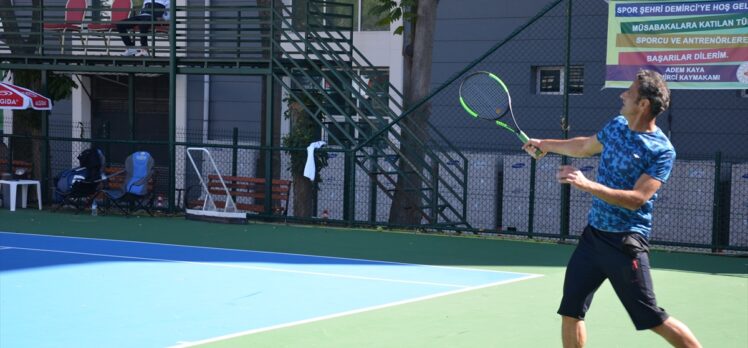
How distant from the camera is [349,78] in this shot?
1923 centimetres

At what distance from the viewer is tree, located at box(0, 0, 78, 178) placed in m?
20.8

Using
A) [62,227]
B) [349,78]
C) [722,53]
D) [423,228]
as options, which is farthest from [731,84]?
[62,227]

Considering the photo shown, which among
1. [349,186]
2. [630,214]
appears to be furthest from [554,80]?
[630,214]

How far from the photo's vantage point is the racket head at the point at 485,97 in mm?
8672

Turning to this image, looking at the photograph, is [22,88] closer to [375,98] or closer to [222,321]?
[375,98]

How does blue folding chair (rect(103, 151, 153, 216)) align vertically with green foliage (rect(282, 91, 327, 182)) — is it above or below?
below

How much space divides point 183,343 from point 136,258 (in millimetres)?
5343

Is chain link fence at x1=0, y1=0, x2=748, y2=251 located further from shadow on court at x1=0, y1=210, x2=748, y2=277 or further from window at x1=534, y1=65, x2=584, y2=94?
shadow on court at x1=0, y1=210, x2=748, y2=277

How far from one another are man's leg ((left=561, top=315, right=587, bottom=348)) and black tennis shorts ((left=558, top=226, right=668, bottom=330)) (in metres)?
0.06

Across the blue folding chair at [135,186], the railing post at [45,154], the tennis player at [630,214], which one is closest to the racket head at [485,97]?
the tennis player at [630,214]

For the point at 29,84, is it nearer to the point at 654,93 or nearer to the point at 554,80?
the point at 554,80

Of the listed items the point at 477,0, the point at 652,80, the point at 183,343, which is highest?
the point at 477,0

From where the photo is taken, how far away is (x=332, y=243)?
587 inches

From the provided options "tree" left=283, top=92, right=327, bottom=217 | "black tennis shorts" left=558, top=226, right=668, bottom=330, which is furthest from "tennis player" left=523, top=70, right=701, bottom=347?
"tree" left=283, top=92, right=327, bottom=217
